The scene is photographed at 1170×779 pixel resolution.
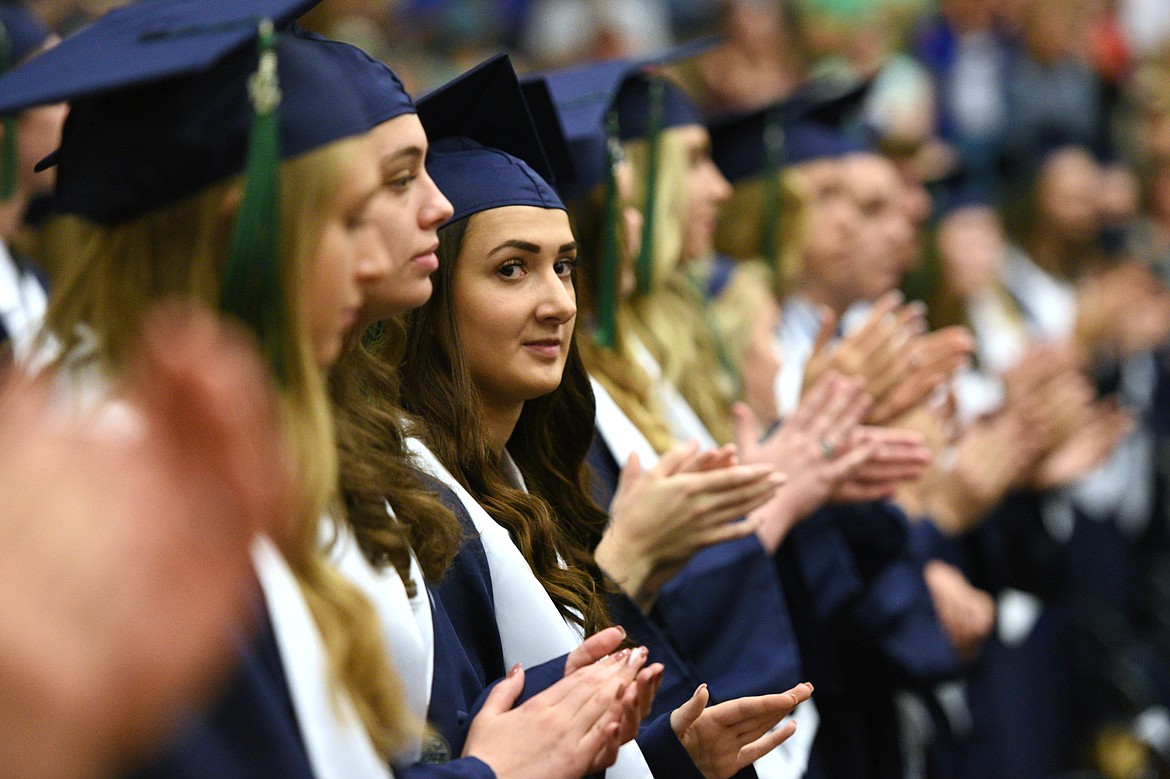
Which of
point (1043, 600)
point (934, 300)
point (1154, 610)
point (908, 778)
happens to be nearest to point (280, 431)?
point (908, 778)

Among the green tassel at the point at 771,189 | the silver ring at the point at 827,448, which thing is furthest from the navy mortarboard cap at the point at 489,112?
the green tassel at the point at 771,189

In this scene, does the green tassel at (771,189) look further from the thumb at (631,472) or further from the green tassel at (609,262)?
the thumb at (631,472)

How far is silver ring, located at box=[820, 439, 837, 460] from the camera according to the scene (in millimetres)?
3332

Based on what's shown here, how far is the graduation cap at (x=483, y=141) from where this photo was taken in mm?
2453

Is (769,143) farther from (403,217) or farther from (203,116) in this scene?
(203,116)

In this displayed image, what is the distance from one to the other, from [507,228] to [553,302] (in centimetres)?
14

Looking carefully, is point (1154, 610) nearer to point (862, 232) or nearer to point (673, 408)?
point (862, 232)

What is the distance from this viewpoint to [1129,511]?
633 centimetres

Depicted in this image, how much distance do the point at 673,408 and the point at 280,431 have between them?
2.12m

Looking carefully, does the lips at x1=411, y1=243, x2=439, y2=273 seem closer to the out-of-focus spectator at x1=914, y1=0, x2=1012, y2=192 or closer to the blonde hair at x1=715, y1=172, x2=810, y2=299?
the blonde hair at x1=715, y1=172, x2=810, y2=299

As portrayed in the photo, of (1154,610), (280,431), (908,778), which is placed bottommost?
(1154,610)

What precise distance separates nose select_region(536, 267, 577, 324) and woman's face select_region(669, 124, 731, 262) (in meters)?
1.42

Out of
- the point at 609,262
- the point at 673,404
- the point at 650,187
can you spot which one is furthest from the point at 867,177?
the point at 609,262

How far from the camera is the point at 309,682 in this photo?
143cm
